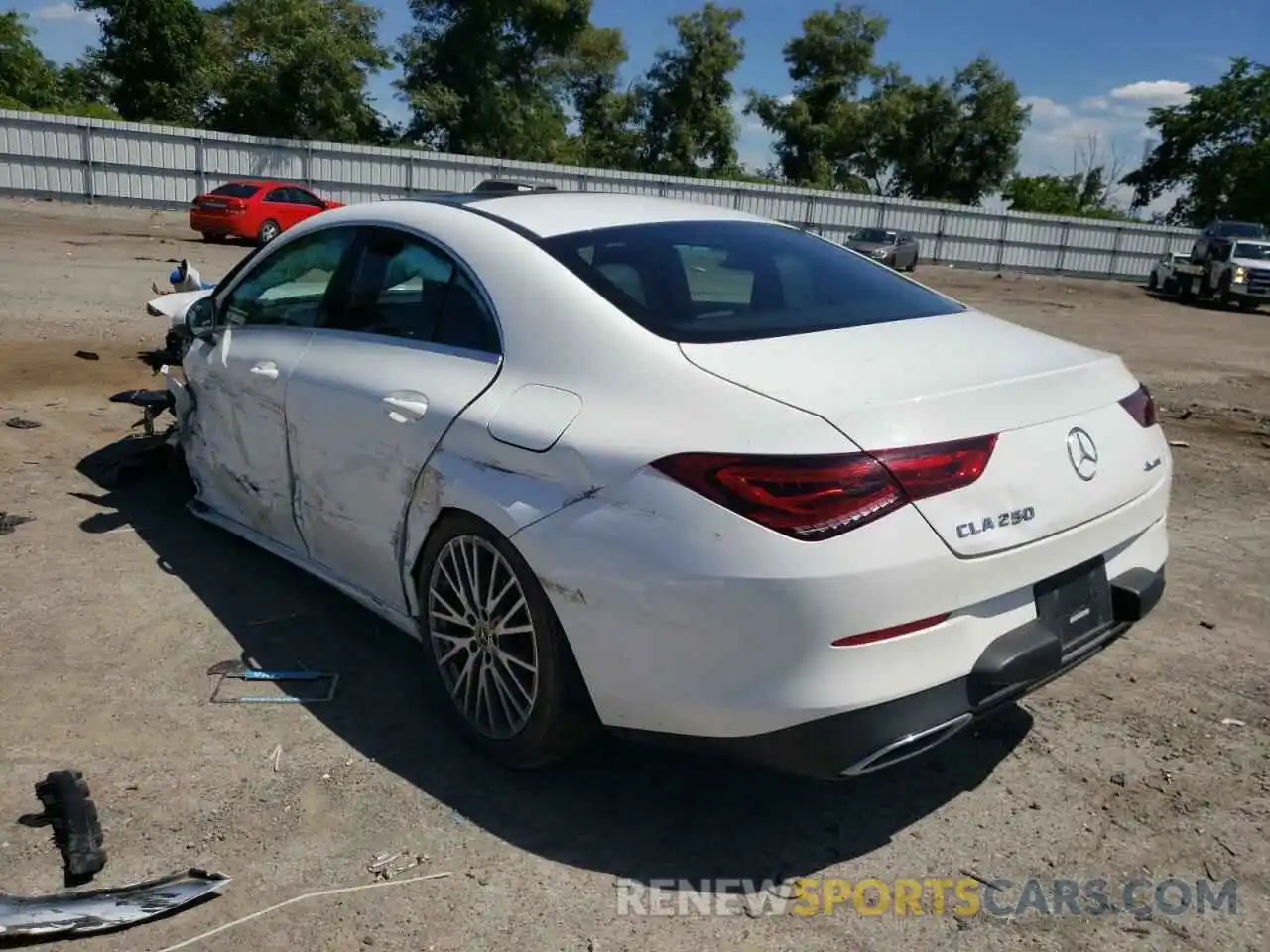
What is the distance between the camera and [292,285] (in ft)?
14.1

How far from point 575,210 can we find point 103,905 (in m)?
2.47

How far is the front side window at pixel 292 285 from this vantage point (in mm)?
4043

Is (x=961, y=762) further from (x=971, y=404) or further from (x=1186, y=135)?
(x=1186, y=135)

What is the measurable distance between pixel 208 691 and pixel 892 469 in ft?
8.14

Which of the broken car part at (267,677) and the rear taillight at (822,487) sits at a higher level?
the rear taillight at (822,487)

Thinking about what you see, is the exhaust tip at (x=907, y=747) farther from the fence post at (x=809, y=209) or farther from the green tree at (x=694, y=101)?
the green tree at (x=694, y=101)

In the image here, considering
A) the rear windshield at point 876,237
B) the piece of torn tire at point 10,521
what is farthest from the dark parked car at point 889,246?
the piece of torn tire at point 10,521

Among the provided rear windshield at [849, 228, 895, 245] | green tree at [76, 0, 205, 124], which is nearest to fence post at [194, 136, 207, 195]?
green tree at [76, 0, 205, 124]

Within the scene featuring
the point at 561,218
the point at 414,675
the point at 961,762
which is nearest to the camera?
the point at 961,762

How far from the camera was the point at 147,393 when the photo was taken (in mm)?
5809

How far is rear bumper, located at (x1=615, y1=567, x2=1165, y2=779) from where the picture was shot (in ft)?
8.05

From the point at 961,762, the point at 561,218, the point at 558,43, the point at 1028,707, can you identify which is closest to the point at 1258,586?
the point at 1028,707

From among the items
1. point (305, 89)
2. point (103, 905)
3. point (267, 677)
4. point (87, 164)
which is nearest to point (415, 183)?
point (305, 89)

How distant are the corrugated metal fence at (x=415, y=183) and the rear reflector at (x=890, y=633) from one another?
88.4 feet
